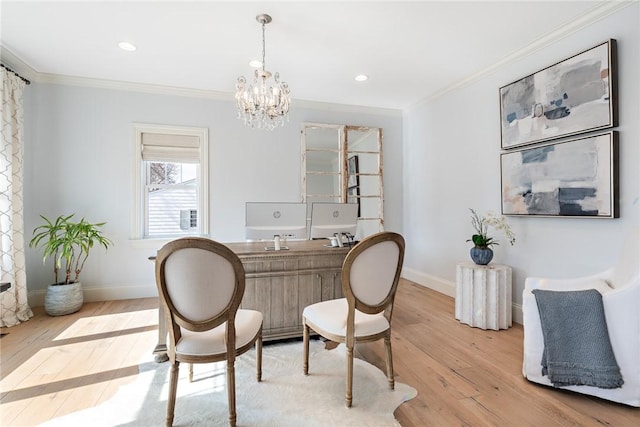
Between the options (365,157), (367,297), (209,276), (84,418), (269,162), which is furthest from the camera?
(365,157)

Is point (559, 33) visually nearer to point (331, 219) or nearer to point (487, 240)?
point (487, 240)

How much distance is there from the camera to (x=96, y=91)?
149 inches

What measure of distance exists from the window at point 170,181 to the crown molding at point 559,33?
361 cm

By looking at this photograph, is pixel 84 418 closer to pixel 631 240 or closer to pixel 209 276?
pixel 209 276

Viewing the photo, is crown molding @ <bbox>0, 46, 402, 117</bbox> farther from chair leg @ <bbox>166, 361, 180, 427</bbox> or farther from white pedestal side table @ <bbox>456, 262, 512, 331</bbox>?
chair leg @ <bbox>166, 361, 180, 427</bbox>

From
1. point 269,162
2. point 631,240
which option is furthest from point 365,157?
point 631,240

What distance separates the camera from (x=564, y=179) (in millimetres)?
2639

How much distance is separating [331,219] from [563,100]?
2.29 m

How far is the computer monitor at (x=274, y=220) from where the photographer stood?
104 inches

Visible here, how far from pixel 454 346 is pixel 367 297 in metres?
1.31

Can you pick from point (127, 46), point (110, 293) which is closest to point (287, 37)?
point (127, 46)

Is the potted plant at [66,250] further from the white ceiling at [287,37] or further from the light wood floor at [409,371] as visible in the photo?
the white ceiling at [287,37]

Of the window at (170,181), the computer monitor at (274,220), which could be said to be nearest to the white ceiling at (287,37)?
the window at (170,181)

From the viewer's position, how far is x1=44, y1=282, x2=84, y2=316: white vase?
330cm
